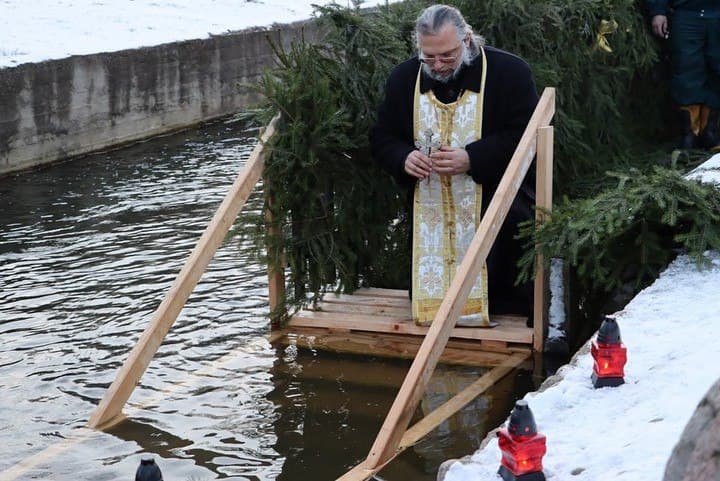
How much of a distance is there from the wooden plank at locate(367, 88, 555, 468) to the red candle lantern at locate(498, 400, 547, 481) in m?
1.41

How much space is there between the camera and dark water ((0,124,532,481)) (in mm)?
5395

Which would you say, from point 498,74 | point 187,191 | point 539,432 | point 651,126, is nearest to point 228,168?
point 187,191

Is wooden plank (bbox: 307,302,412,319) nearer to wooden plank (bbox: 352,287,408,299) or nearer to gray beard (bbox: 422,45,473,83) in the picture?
wooden plank (bbox: 352,287,408,299)

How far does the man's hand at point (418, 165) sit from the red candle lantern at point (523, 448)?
279 cm

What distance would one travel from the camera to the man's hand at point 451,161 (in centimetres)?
642

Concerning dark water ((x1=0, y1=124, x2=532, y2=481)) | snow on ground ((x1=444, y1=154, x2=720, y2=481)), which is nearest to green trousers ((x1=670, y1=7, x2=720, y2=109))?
dark water ((x1=0, y1=124, x2=532, y2=481))

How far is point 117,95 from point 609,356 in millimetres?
10226

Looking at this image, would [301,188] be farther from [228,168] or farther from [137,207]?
[228,168]

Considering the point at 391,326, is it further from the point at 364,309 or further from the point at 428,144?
the point at 428,144

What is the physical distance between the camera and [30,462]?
5367 mm

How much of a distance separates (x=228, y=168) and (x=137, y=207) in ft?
6.05

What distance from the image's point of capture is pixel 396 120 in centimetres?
673

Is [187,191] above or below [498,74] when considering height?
below

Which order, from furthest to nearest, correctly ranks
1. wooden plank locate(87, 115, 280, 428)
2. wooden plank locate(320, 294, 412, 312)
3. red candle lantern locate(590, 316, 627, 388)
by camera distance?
wooden plank locate(320, 294, 412, 312), wooden plank locate(87, 115, 280, 428), red candle lantern locate(590, 316, 627, 388)
